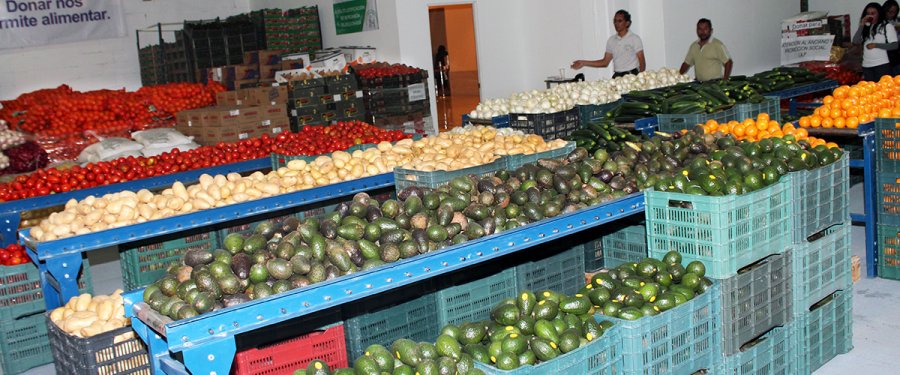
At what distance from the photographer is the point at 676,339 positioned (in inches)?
156

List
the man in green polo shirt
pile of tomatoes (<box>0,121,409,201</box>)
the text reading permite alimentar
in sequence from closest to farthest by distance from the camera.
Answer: pile of tomatoes (<box>0,121,409,201</box>), the man in green polo shirt, the text reading permite alimentar

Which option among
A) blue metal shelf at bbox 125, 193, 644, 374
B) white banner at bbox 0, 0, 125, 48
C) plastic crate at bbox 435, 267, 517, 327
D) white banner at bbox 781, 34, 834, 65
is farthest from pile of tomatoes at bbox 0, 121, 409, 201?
white banner at bbox 781, 34, 834, 65

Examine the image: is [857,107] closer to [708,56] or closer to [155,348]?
[708,56]

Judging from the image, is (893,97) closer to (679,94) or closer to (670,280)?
(679,94)

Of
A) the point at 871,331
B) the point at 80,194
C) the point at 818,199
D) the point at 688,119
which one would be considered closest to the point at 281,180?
the point at 80,194

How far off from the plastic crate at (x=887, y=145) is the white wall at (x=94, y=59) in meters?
12.5

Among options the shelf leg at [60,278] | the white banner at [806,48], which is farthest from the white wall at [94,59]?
the white banner at [806,48]

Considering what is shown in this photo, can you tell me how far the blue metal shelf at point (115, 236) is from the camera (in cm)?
527

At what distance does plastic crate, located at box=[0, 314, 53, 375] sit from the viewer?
5934 mm

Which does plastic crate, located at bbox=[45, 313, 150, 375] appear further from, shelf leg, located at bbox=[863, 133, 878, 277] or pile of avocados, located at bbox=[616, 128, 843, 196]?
shelf leg, located at bbox=[863, 133, 878, 277]

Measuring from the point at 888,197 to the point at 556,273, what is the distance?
106 inches

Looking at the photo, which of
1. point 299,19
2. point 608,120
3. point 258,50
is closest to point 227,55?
point 258,50

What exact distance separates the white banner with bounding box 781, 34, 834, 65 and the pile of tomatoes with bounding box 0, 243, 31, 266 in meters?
12.7

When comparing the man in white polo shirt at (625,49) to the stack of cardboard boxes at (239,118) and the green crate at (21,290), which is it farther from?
the green crate at (21,290)
